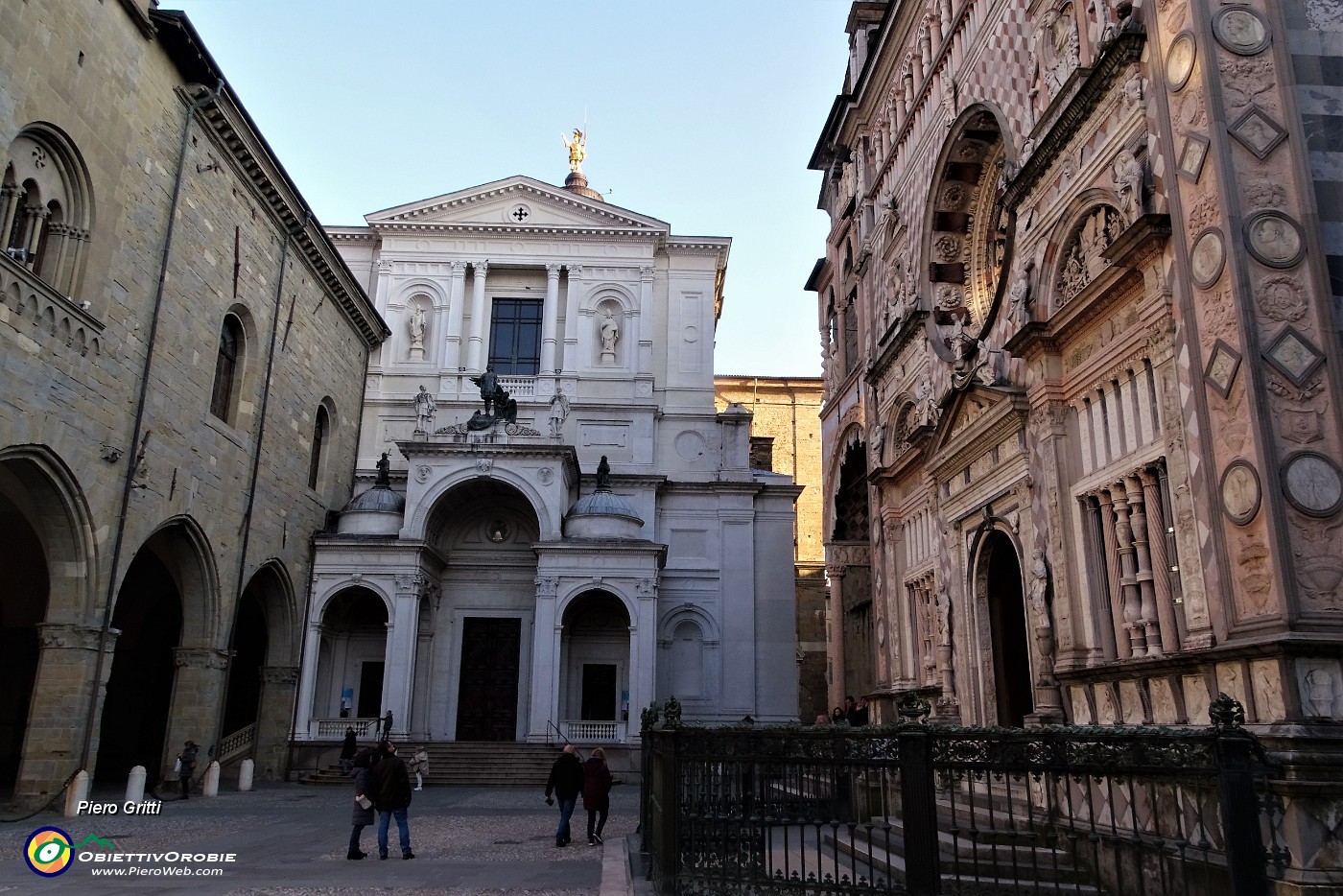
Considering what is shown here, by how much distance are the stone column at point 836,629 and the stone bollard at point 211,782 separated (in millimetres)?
13609

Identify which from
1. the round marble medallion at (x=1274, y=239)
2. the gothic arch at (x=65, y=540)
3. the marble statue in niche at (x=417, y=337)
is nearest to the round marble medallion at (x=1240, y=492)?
the round marble medallion at (x=1274, y=239)

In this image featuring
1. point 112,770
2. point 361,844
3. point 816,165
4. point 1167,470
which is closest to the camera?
point 1167,470

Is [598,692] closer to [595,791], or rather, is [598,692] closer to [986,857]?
[595,791]

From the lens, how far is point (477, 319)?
102ft

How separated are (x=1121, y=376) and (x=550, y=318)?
22.9m

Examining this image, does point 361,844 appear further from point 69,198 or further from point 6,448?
point 69,198

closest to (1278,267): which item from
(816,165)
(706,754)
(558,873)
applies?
(706,754)

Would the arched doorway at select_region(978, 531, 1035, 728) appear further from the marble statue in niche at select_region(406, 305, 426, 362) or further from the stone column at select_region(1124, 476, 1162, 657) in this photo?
the marble statue in niche at select_region(406, 305, 426, 362)

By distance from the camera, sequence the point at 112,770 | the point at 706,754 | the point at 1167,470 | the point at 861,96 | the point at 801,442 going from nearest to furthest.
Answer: the point at 706,754 → the point at 1167,470 → the point at 861,96 → the point at 112,770 → the point at 801,442

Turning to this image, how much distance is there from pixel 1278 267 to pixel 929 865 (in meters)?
5.75

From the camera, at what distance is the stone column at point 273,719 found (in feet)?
78.3

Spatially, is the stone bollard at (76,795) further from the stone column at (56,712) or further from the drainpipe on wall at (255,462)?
the drainpipe on wall at (255,462)

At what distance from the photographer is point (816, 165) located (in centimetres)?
2569

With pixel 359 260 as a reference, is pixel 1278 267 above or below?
below
